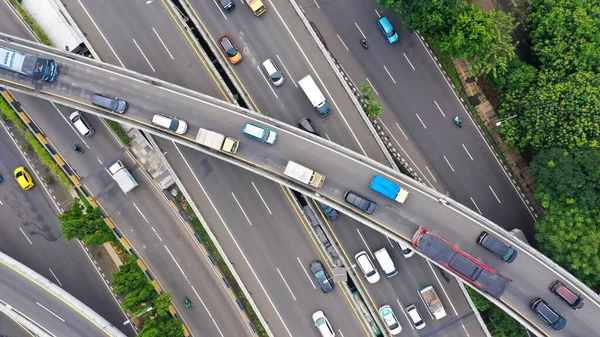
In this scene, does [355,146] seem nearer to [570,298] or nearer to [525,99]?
[525,99]

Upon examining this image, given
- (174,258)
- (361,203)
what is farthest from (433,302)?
(174,258)

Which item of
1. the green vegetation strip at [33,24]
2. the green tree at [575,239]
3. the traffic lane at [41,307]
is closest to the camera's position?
the green tree at [575,239]

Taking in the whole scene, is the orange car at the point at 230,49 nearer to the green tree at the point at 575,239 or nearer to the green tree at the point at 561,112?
the green tree at the point at 561,112

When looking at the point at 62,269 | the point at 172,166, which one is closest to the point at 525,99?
the point at 172,166

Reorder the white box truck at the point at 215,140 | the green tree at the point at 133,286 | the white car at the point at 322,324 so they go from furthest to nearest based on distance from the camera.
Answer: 1. the white car at the point at 322,324
2. the green tree at the point at 133,286
3. the white box truck at the point at 215,140

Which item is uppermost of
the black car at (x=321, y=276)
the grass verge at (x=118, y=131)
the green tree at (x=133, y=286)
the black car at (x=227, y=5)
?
the black car at (x=227, y=5)

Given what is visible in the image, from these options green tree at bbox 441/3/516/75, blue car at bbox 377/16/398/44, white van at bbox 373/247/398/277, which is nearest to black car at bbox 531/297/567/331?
white van at bbox 373/247/398/277

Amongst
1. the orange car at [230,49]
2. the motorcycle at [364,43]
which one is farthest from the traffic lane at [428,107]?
the orange car at [230,49]
